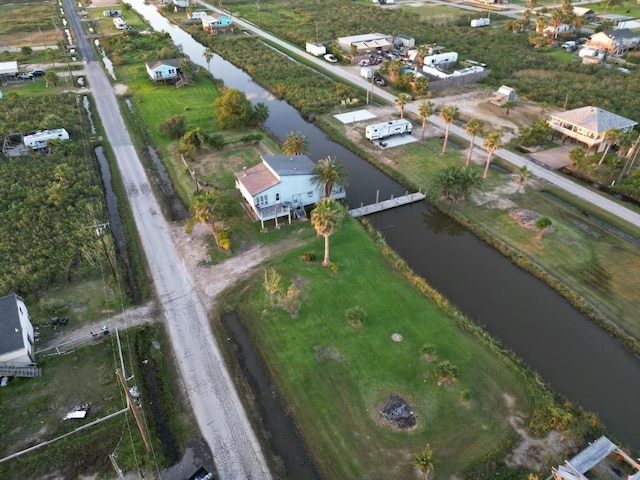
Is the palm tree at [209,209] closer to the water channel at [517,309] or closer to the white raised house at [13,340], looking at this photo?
the white raised house at [13,340]

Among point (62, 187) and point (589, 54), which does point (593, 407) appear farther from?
point (589, 54)

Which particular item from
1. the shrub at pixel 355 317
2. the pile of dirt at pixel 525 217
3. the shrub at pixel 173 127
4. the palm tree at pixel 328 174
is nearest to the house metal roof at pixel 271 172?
the palm tree at pixel 328 174

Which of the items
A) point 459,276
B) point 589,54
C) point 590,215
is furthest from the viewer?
point 589,54

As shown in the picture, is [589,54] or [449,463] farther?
[589,54]

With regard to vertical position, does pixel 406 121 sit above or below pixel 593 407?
above

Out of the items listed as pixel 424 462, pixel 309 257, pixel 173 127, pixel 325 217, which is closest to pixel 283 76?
pixel 173 127

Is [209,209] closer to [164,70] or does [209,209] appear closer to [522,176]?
[522,176]

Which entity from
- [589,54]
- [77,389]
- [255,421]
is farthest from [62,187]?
[589,54]
